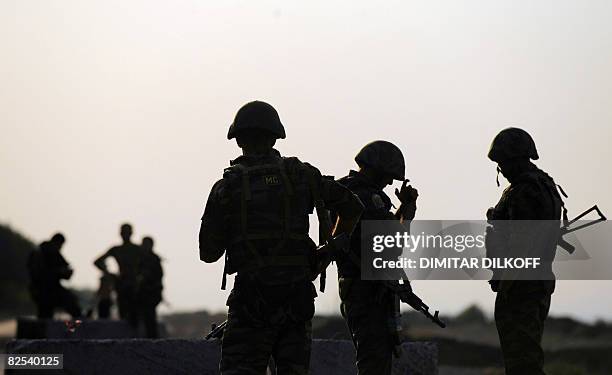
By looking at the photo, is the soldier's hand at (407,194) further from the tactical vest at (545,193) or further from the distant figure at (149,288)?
the distant figure at (149,288)

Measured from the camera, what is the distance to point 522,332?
405 inches

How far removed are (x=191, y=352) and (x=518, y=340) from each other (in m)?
3.37

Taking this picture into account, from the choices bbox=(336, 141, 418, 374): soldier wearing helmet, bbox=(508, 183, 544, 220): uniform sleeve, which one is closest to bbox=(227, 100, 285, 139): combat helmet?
bbox=(336, 141, 418, 374): soldier wearing helmet

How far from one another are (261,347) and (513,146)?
10.5 ft

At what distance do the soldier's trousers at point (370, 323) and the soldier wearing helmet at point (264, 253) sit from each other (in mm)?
1619

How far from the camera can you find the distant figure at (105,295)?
22125 mm

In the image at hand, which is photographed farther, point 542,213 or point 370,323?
point 542,213

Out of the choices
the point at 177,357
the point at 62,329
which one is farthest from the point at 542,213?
the point at 62,329

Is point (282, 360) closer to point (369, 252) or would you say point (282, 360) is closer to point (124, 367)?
point (369, 252)

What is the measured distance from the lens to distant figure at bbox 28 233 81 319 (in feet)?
69.1

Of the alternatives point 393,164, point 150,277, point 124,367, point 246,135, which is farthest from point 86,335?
point 246,135

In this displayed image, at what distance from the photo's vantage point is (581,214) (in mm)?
10773

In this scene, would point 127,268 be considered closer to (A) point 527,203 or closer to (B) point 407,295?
(B) point 407,295

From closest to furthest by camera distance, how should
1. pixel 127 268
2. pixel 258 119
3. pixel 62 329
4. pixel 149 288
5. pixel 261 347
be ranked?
pixel 261 347, pixel 258 119, pixel 62 329, pixel 149 288, pixel 127 268
